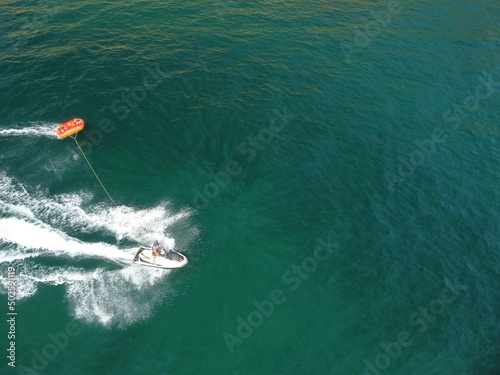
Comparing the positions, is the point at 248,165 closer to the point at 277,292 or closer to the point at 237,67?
the point at 277,292

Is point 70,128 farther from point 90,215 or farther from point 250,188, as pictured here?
point 250,188

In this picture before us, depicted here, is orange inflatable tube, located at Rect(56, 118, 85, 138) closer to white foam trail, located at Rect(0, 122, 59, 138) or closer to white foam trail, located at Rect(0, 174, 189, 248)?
white foam trail, located at Rect(0, 122, 59, 138)

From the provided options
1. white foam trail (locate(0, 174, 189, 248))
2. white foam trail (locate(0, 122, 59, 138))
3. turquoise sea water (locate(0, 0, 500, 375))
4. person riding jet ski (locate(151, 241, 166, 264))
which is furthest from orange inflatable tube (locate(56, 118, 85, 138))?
person riding jet ski (locate(151, 241, 166, 264))

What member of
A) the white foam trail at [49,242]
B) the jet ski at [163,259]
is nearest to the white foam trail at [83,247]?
the white foam trail at [49,242]

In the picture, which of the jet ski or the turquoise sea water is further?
the jet ski

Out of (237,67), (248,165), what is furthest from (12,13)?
(248,165)

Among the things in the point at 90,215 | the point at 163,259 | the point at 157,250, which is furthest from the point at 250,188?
the point at 90,215

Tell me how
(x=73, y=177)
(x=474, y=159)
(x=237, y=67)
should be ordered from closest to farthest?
(x=73, y=177) → (x=474, y=159) → (x=237, y=67)
